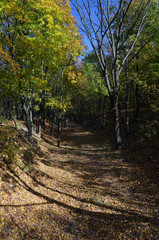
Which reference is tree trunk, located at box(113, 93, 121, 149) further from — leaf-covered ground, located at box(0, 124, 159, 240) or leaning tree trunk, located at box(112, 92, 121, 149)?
leaf-covered ground, located at box(0, 124, 159, 240)

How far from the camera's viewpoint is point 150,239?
4.09 meters

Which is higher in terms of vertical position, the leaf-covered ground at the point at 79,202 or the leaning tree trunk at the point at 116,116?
the leaning tree trunk at the point at 116,116

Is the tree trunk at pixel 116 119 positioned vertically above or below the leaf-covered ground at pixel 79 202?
above

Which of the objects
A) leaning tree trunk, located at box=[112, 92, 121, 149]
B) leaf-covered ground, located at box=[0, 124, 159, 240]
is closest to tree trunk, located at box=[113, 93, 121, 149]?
leaning tree trunk, located at box=[112, 92, 121, 149]

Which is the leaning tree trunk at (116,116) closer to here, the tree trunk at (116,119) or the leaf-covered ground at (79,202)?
the tree trunk at (116,119)

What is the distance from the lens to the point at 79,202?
618 centimetres

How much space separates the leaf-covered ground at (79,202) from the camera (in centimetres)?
447

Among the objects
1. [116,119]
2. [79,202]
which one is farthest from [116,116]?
[79,202]

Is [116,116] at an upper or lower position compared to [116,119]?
upper

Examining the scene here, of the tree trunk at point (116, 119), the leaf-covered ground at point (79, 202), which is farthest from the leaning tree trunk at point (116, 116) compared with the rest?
the leaf-covered ground at point (79, 202)

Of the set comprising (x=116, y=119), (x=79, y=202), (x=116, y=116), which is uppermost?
(x=116, y=116)

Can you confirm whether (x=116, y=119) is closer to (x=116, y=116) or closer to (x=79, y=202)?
(x=116, y=116)

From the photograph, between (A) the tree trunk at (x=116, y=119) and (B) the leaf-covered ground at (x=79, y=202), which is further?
(A) the tree trunk at (x=116, y=119)

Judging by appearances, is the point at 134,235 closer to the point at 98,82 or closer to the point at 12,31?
the point at 12,31
